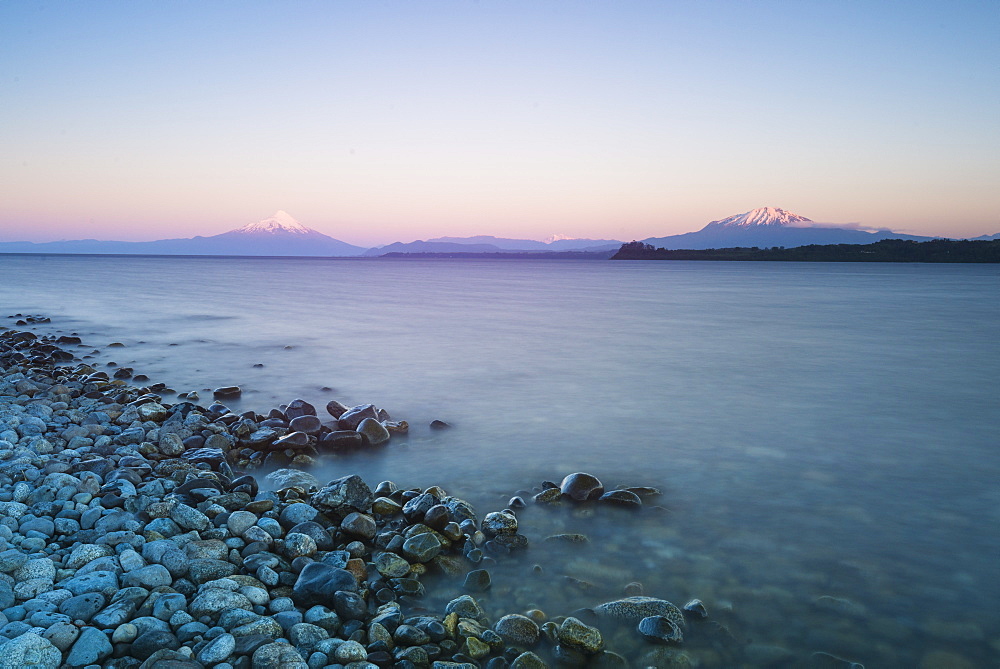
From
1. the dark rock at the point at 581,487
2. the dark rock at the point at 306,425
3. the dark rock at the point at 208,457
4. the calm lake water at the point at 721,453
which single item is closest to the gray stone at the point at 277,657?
the calm lake water at the point at 721,453

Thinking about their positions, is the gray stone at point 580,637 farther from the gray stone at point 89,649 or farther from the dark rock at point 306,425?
the dark rock at point 306,425

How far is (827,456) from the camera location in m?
7.60

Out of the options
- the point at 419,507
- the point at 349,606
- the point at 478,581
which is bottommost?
the point at 478,581

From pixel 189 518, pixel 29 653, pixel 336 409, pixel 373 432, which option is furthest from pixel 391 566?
pixel 336 409

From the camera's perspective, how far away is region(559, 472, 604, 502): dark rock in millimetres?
6199

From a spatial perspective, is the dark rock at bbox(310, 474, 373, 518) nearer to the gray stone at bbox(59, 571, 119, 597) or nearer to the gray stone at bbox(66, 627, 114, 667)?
the gray stone at bbox(59, 571, 119, 597)

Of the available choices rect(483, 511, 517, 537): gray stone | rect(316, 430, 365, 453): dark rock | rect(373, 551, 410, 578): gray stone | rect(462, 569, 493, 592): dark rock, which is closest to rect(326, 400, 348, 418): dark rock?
rect(316, 430, 365, 453): dark rock

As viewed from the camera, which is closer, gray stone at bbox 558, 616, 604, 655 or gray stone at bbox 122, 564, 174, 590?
gray stone at bbox 558, 616, 604, 655

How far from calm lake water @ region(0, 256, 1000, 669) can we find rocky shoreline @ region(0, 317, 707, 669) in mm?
296

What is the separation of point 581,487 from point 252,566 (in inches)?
129

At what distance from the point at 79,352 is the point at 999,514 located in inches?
777

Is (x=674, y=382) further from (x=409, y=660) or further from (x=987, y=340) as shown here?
(x=987, y=340)

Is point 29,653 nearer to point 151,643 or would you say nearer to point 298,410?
point 151,643

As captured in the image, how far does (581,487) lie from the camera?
247 inches
